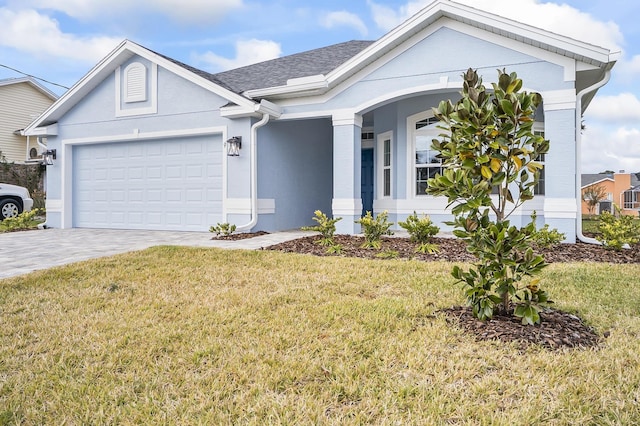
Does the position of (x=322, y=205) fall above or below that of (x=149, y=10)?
below

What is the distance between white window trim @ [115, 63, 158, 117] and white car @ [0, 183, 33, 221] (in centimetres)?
518

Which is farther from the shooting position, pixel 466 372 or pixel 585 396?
pixel 466 372

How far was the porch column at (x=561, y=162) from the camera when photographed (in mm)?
7703

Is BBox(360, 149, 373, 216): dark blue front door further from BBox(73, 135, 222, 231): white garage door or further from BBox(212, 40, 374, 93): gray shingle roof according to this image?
BBox(73, 135, 222, 231): white garage door

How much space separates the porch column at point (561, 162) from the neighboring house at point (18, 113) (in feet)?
71.4

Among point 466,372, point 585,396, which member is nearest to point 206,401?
point 466,372

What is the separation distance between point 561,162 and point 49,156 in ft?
40.8

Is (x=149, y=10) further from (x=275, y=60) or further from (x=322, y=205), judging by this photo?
(x=322, y=205)

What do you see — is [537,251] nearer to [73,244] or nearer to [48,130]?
[73,244]

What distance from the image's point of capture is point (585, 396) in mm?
2289

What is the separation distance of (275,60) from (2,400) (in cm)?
1287

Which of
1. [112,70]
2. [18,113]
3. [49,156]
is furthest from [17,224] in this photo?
[18,113]

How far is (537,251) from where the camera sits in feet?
22.5

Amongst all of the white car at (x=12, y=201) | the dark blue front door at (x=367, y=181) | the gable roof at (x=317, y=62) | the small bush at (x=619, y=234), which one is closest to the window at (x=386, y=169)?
the dark blue front door at (x=367, y=181)
